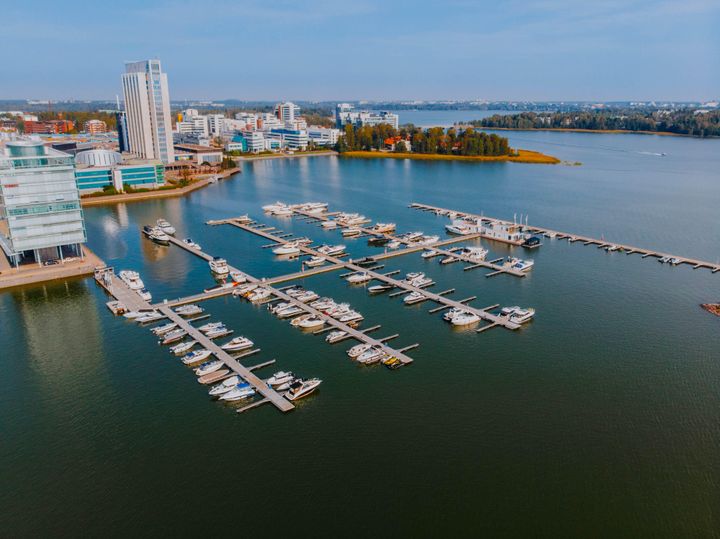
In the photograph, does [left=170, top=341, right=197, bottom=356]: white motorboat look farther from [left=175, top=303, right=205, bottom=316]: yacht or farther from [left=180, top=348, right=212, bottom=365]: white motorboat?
[left=175, top=303, right=205, bottom=316]: yacht

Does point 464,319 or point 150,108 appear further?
point 150,108

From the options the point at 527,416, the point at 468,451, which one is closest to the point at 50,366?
the point at 468,451

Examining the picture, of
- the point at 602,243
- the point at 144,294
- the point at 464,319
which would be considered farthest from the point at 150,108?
the point at 464,319

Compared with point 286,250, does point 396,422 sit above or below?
below

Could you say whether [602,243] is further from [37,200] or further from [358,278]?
[37,200]

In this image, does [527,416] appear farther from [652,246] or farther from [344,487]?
[652,246]

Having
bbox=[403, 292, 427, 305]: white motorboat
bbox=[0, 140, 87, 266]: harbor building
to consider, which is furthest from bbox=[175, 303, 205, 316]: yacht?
bbox=[403, 292, 427, 305]: white motorboat
